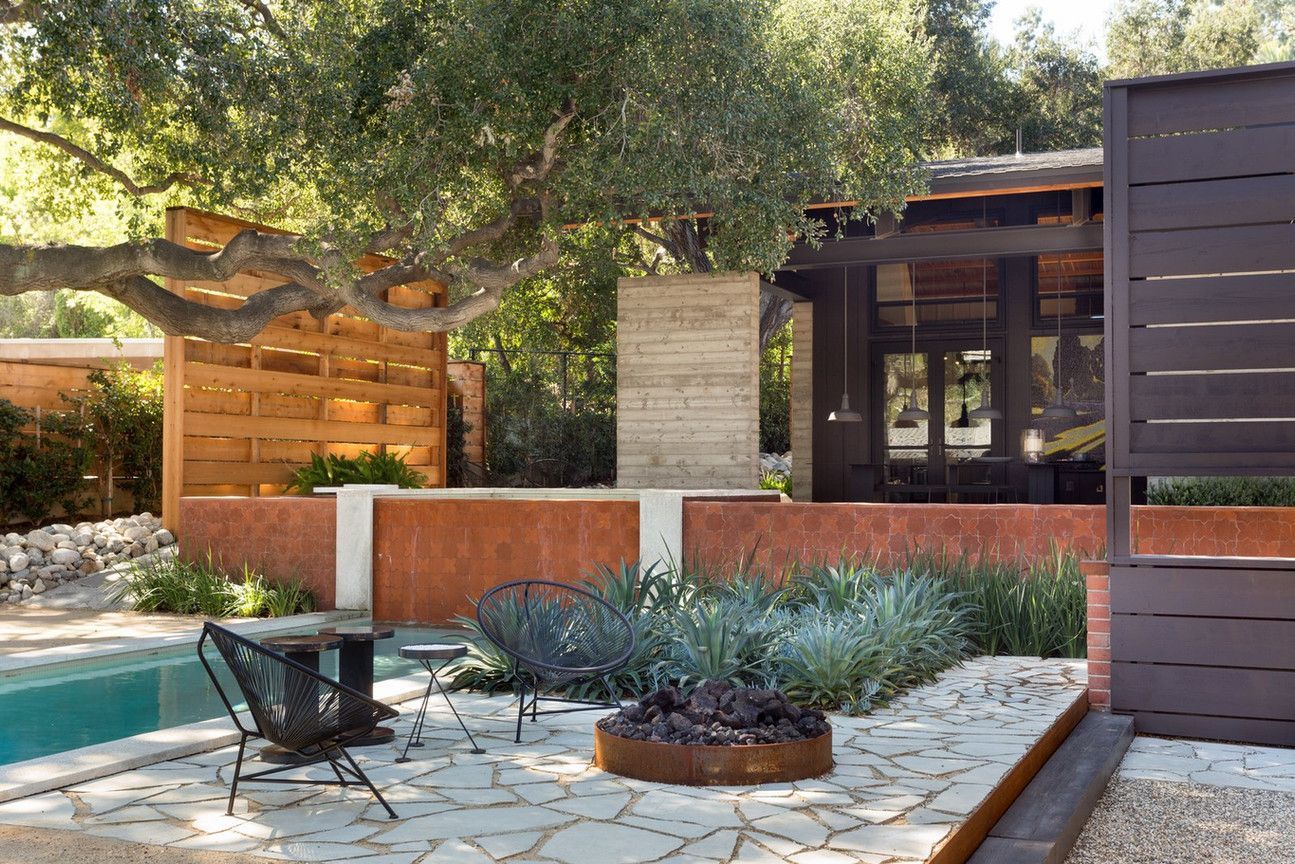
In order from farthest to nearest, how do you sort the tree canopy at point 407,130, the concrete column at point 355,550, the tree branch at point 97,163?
1. the concrete column at point 355,550
2. the tree branch at point 97,163
3. the tree canopy at point 407,130

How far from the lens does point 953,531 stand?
970 cm

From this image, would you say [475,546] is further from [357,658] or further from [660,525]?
[357,658]

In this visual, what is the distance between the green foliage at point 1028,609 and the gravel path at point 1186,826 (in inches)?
111

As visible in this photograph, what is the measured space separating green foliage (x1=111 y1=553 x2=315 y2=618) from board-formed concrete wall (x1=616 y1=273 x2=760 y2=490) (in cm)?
350

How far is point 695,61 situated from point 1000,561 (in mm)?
4745

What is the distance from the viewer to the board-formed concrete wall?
41.2 feet

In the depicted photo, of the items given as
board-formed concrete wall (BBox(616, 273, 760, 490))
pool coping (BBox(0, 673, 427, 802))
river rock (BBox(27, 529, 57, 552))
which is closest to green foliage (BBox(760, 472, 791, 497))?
board-formed concrete wall (BBox(616, 273, 760, 490))

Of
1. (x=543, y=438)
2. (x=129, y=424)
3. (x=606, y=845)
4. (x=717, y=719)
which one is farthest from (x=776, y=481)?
(x=606, y=845)

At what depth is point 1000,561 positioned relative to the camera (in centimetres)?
948

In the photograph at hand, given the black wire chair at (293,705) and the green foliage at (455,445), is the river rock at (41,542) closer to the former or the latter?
the green foliage at (455,445)

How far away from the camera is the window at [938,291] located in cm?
1523

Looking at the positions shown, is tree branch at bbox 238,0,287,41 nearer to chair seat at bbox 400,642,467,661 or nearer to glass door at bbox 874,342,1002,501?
chair seat at bbox 400,642,467,661

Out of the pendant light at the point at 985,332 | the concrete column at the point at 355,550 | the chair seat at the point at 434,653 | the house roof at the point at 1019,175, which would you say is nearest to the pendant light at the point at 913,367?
the pendant light at the point at 985,332

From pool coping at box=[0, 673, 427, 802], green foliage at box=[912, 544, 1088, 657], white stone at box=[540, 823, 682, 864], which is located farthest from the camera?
green foliage at box=[912, 544, 1088, 657]
